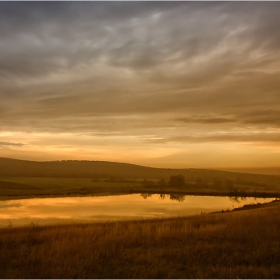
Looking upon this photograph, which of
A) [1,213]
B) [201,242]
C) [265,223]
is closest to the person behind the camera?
[201,242]

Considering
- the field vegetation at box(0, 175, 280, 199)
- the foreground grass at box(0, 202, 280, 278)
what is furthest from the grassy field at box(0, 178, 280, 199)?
the foreground grass at box(0, 202, 280, 278)

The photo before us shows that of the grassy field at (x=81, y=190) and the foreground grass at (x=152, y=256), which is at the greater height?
the foreground grass at (x=152, y=256)

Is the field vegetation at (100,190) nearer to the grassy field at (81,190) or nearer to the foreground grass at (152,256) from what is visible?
the grassy field at (81,190)

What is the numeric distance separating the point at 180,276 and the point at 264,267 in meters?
2.35

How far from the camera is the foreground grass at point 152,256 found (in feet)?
28.0

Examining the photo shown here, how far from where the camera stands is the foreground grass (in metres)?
8.54

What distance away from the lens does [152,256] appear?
1010 cm

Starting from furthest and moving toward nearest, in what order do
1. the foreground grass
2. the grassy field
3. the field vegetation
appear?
the field vegetation → the grassy field → the foreground grass

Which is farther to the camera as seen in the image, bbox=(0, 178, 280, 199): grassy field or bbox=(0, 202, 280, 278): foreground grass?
bbox=(0, 178, 280, 199): grassy field

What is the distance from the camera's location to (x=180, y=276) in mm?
8289

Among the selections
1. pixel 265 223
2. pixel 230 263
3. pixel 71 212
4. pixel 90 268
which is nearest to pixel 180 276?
pixel 230 263

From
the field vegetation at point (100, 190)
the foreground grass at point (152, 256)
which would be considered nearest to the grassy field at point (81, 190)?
the field vegetation at point (100, 190)

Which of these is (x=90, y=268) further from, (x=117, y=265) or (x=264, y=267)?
(x=264, y=267)

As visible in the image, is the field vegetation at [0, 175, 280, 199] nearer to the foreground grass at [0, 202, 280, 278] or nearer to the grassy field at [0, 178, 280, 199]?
the grassy field at [0, 178, 280, 199]
